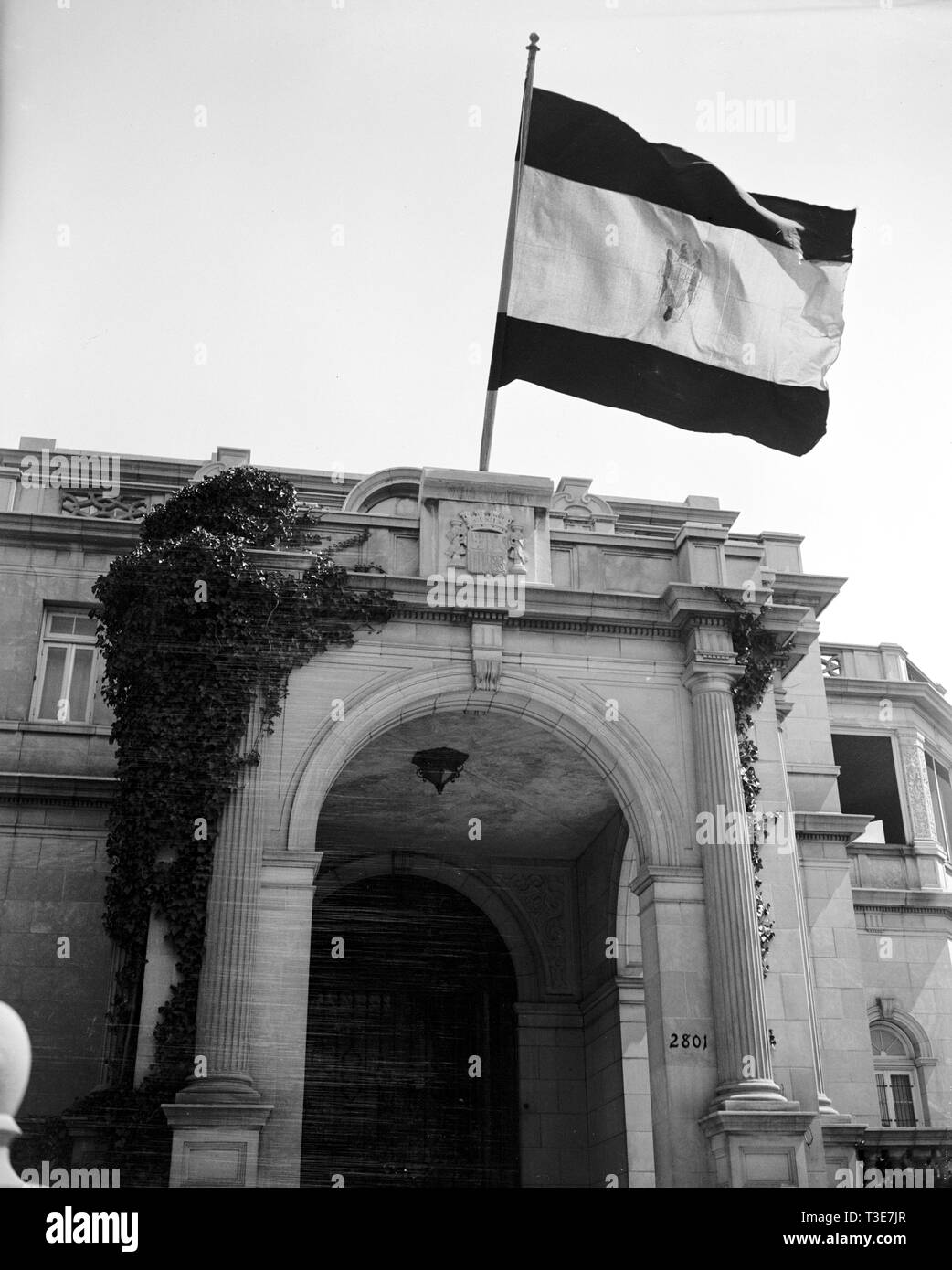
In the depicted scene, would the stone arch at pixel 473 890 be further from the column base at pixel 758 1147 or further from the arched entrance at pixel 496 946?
the column base at pixel 758 1147

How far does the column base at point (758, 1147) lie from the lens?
44.3 feet

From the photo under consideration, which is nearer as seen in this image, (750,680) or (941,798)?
(750,680)

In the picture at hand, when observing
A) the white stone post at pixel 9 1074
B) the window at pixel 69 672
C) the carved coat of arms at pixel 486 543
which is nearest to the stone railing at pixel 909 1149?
the carved coat of arms at pixel 486 543

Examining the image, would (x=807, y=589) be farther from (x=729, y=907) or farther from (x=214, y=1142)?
(x=214, y=1142)

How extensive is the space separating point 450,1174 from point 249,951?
6.58 m

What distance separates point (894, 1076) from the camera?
74.6 ft

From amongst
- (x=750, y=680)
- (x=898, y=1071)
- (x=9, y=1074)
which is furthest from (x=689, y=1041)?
(x=9, y=1074)

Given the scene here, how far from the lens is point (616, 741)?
623 inches

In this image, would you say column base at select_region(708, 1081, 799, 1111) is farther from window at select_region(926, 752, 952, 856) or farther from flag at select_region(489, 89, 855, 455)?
window at select_region(926, 752, 952, 856)

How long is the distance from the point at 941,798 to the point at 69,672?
15.8 meters

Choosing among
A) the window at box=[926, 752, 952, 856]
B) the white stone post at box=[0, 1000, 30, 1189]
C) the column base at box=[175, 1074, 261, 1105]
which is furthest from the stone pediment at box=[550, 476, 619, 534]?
the white stone post at box=[0, 1000, 30, 1189]

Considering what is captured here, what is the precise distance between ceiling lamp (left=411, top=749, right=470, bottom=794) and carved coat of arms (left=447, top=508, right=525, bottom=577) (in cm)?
257
